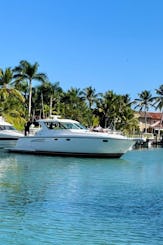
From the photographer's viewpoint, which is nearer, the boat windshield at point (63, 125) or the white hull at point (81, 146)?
the white hull at point (81, 146)

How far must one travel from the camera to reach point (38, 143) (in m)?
39.4

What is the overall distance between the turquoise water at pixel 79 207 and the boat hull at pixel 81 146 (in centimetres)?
979

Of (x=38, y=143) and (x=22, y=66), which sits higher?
(x=22, y=66)

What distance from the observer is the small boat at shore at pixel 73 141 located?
122ft

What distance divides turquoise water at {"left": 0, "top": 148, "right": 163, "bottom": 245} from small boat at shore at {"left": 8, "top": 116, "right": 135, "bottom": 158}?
32.2 ft

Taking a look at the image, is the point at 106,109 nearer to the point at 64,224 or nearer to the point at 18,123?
the point at 18,123

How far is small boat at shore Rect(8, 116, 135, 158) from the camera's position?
3729cm

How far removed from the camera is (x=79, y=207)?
15.7 m

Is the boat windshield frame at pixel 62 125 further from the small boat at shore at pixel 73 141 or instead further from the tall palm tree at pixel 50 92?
the tall palm tree at pixel 50 92

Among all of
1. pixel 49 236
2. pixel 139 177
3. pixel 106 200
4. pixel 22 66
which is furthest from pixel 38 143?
pixel 22 66

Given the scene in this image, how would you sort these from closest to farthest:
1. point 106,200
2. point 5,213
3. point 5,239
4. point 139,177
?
1. point 5,239
2. point 5,213
3. point 106,200
4. point 139,177

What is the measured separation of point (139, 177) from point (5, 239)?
15070 millimetres

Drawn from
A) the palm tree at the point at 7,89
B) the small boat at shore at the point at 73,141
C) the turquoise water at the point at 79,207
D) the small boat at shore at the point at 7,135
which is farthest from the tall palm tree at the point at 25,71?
the turquoise water at the point at 79,207

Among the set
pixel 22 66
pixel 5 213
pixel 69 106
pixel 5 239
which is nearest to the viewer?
pixel 5 239
